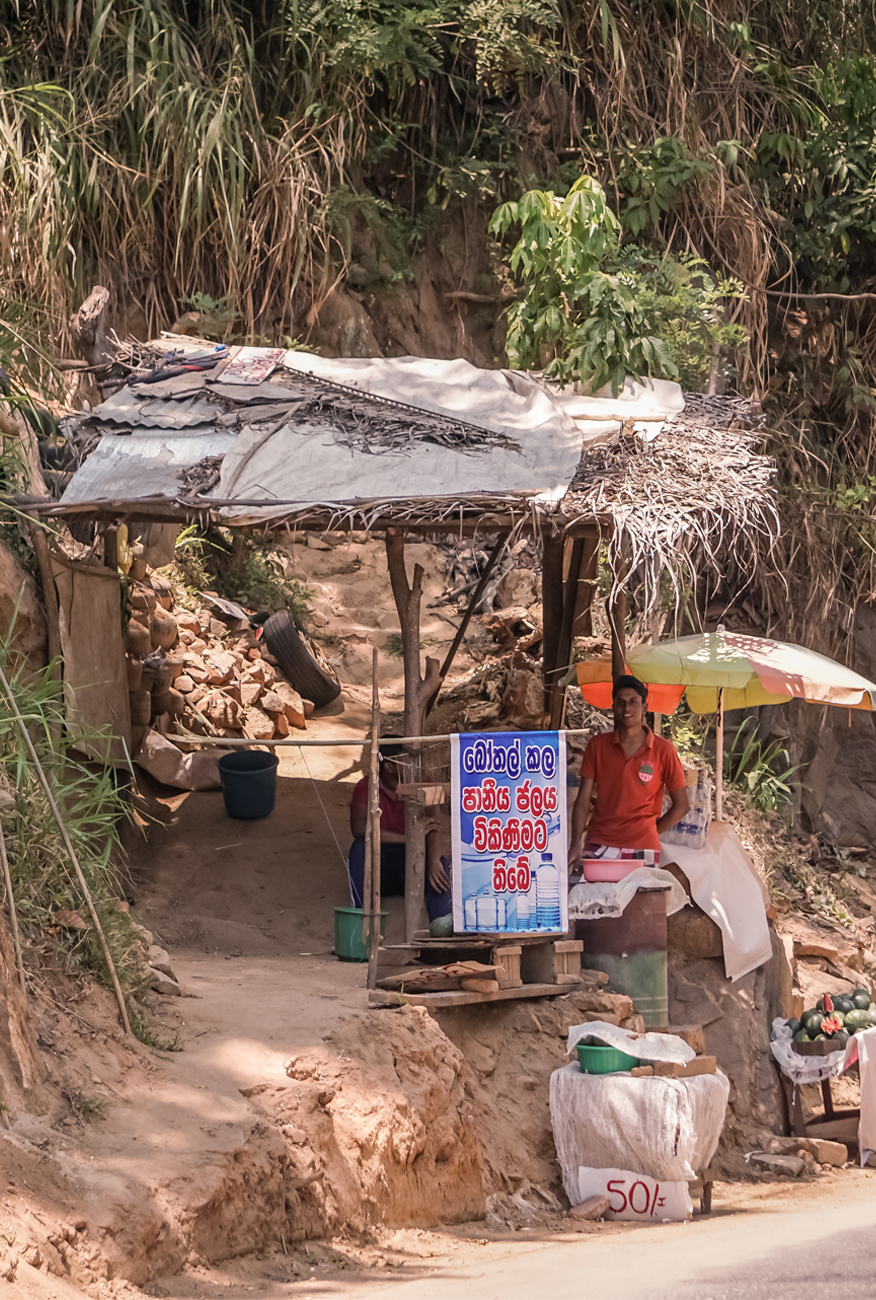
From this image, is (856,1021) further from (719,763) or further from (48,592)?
(48,592)

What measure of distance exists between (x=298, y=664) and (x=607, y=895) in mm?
5249

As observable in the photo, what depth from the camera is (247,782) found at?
9211 mm

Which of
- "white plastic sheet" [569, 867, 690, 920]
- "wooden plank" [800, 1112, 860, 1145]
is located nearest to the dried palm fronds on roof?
"white plastic sheet" [569, 867, 690, 920]

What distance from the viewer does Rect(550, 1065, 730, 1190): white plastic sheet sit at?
614cm

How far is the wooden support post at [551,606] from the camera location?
9.55m

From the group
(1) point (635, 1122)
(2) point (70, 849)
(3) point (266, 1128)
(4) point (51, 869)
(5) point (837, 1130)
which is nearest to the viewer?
(3) point (266, 1128)

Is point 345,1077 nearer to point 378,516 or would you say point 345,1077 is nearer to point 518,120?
point 378,516

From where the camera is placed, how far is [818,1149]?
7695 millimetres

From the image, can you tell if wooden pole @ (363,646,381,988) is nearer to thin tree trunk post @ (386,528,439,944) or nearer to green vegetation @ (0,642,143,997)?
thin tree trunk post @ (386,528,439,944)

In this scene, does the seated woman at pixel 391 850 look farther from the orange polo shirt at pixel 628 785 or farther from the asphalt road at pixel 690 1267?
the asphalt road at pixel 690 1267

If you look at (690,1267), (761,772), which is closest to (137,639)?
(761,772)

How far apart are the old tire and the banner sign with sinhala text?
5.33m

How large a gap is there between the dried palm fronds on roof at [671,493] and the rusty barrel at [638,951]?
1653mm

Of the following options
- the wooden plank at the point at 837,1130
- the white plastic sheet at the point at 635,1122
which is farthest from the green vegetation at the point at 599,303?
the wooden plank at the point at 837,1130
